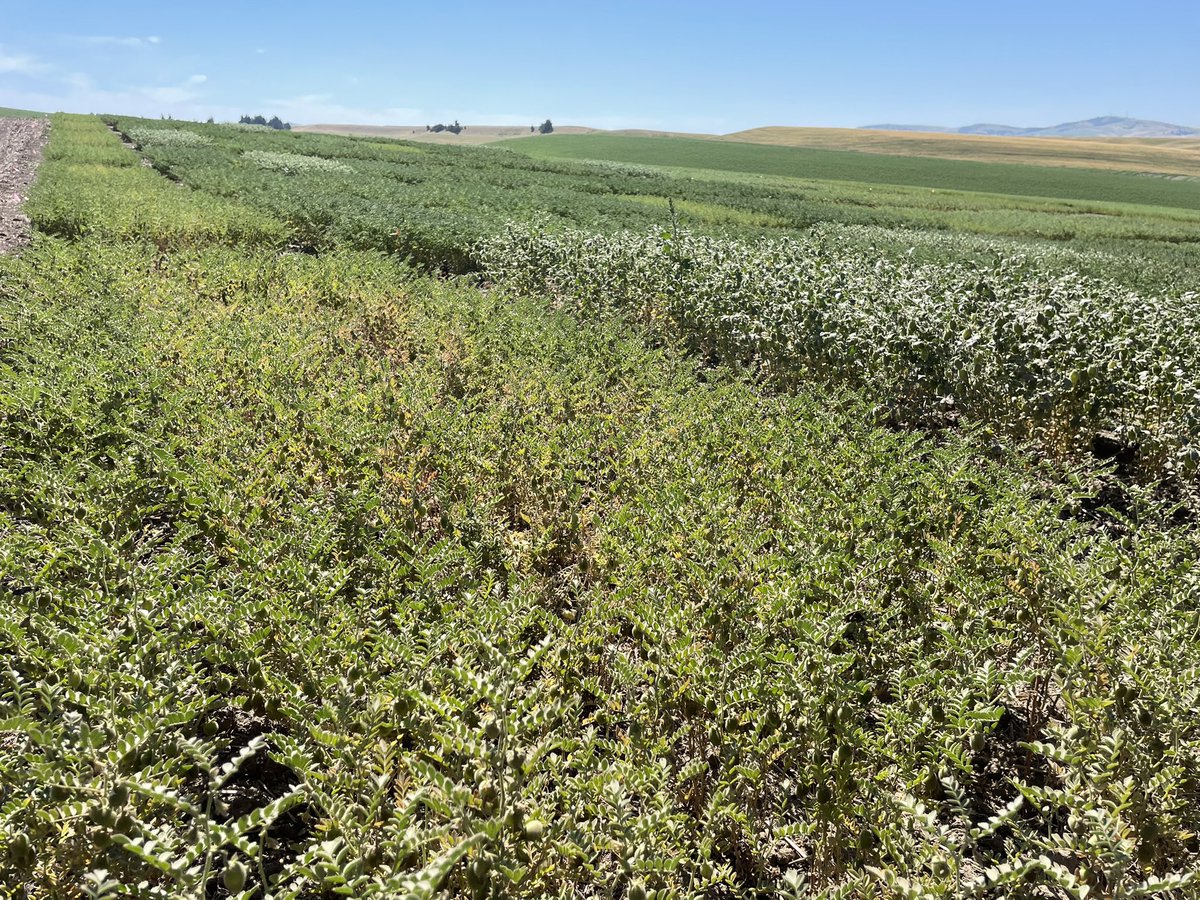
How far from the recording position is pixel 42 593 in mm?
3396

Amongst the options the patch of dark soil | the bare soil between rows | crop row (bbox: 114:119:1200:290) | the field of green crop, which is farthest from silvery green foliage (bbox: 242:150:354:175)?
the patch of dark soil

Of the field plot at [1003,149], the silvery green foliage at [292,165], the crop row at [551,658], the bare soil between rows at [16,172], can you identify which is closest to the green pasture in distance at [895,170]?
the field plot at [1003,149]

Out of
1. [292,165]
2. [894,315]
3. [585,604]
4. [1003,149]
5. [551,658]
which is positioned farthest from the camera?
[1003,149]

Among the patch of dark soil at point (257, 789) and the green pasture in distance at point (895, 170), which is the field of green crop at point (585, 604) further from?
the green pasture in distance at point (895, 170)

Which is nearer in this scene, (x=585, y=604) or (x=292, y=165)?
(x=585, y=604)

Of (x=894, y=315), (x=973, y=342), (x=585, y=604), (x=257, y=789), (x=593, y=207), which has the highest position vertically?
(x=593, y=207)

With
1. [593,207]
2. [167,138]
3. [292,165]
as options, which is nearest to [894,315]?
[593,207]

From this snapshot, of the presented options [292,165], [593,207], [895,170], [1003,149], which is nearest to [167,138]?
[292,165]

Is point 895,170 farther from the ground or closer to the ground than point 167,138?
farther from the ground

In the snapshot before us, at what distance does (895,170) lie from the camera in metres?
66.4

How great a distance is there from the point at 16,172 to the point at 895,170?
216 ft

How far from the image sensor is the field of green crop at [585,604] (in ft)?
8.07

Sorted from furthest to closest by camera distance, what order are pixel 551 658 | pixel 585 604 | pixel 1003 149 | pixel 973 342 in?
pixel 1003 149 → pixel 973 342 → pixel 585 604 → pixel 551 658

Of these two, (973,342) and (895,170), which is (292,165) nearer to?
(973,342)
